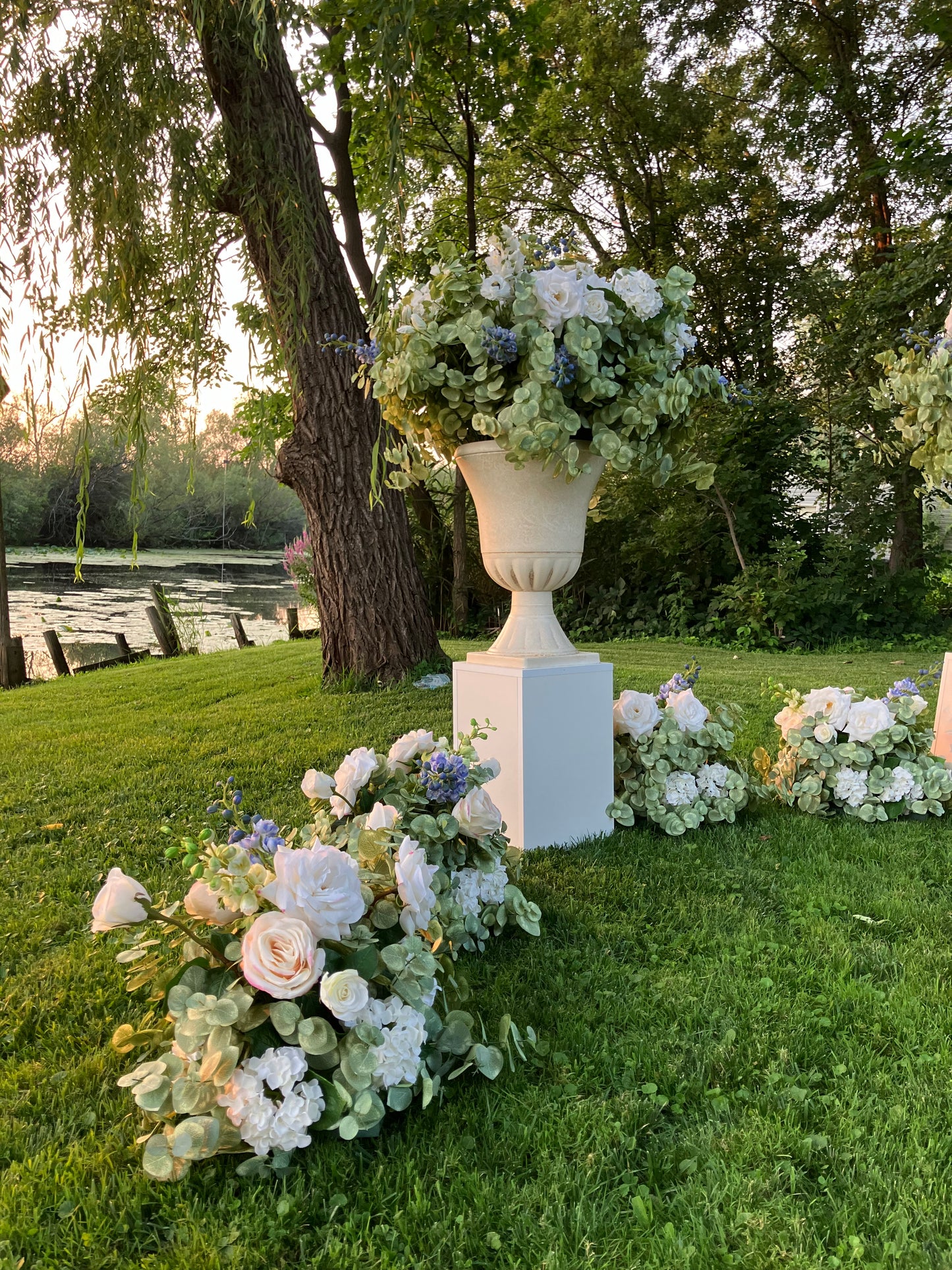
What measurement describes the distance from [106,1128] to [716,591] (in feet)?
28.5

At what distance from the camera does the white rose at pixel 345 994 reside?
1199mm

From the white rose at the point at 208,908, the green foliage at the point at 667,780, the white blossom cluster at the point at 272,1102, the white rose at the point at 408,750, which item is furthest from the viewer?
the green foliage at the point at 667,780

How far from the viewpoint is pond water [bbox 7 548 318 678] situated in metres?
10.9

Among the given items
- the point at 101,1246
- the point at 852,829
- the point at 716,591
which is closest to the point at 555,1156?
the point at 101,1246

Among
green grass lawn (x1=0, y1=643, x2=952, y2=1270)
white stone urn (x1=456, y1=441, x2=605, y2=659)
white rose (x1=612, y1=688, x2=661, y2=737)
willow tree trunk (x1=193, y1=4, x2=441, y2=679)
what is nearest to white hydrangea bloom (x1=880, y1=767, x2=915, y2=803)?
green grass lawn (x1=0, y1=643, x2=952, y2=1270)

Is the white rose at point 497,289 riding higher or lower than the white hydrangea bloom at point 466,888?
higher

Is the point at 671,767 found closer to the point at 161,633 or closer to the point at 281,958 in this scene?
the point at 281,958

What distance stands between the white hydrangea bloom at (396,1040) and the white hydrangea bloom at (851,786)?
1934 millimetres

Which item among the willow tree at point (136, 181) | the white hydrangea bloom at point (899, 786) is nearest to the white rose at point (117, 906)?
the willow tree at point (136, 181)

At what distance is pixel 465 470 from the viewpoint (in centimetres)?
256

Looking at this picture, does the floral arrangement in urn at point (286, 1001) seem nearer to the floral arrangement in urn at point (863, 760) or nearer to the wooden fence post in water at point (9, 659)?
the floral arrangement in urn at point (863, 760)

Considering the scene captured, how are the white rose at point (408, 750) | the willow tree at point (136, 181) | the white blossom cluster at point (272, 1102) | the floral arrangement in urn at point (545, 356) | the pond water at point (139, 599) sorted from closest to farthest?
1. the white blossom cluster at point (272, 1102)
2. the willow tree at point (136, 181)
3. the white rose at point (408, 750)
4. the floral arrangement in urn at point (545, 356)
5. the pond water at point (139, 599)

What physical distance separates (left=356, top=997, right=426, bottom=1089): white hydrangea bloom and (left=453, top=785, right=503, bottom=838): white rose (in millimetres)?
546

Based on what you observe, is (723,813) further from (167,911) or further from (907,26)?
(907,26)
